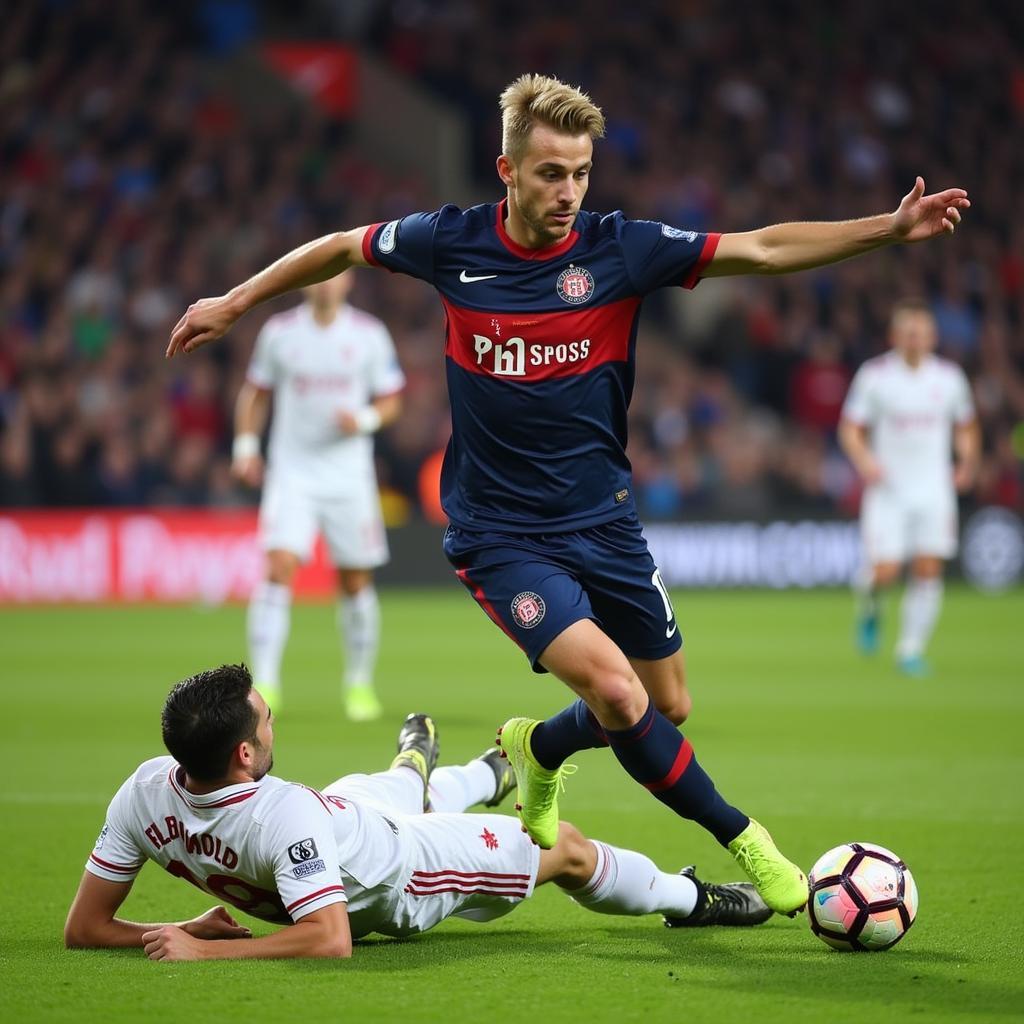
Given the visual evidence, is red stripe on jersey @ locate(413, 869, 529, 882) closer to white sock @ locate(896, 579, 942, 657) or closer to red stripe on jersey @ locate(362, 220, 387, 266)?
red stripe on jersey @ locate(362, 220, 387, 266)

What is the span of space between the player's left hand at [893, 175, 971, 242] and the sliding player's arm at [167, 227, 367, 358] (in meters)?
1.64

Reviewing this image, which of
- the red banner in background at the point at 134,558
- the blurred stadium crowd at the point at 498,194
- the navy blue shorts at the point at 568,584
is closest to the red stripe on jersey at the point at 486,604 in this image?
the navy blue shorts at the point at 568,584

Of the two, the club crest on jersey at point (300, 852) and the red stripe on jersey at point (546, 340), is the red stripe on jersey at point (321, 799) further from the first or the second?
the red stripe on jersey at point (546, 340)

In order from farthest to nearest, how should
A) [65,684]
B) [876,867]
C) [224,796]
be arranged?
[65,684] → [876,867] → [224,796]

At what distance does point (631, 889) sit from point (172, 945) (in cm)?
137

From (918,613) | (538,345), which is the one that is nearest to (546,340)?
(538,345)

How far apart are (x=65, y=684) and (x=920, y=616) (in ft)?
20.4

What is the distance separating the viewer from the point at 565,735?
541 centimetres

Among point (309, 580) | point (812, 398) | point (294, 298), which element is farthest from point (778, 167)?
point (309, 580)

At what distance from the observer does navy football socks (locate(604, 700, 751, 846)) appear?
16.8 ft

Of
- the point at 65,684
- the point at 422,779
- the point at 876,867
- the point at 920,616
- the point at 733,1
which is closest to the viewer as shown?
the point at 876,867

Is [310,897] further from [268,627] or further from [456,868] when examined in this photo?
[268,627]

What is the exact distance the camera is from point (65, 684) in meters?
12.2

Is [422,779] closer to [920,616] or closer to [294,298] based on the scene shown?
[920,616]
